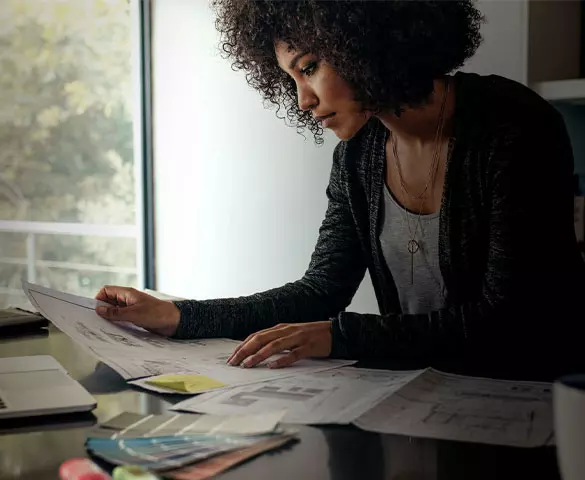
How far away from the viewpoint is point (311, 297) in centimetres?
133

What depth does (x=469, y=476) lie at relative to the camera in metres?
0.57

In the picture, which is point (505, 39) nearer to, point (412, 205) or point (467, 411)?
point (412, 205)

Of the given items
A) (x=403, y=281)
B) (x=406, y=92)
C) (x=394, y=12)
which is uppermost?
(x=394, y=12)

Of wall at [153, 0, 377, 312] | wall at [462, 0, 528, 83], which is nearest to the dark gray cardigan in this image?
wall at [462, 0, 528, 83]

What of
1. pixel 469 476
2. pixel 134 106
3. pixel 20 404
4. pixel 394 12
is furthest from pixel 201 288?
pixel 469 476

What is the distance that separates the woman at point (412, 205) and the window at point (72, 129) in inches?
78.7

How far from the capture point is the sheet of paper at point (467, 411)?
0.66m

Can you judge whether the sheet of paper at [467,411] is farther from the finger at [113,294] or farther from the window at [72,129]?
the window at [72,129]

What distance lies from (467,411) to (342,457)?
0.17 meters

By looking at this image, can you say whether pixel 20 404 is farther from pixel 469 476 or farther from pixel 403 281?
pixel 403 281

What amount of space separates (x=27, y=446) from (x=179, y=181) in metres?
2.68

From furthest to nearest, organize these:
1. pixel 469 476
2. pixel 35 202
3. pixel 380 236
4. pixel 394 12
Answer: pixel 35 202 → pixel 380 236 → pixel 394 12 → pixel 469 476

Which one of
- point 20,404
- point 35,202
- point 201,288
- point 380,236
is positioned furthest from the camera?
point 35,202

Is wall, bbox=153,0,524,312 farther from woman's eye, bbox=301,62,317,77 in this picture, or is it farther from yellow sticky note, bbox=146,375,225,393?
yellow sticky note, bbox=146,375,225,393
